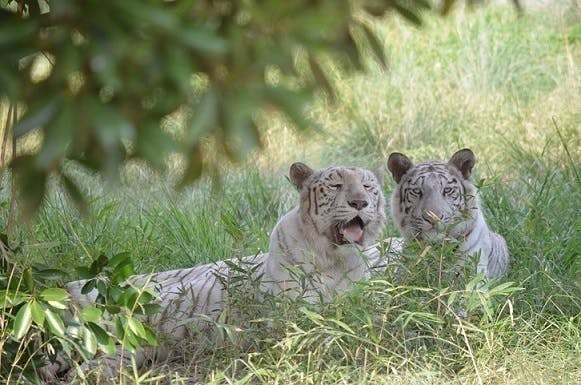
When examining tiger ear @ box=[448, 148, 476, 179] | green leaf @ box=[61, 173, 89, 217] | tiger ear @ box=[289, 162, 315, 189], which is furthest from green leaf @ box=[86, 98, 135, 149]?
tiger ear @ box=[448, 148, 476, 179]

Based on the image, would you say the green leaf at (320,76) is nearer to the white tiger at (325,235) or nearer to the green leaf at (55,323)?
the green leaf at (55,323)

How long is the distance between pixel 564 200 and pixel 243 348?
238 centimetres

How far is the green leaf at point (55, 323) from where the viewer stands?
3.32 metres

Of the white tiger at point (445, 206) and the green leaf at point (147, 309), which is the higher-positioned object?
the green leaf at point (147, 309)

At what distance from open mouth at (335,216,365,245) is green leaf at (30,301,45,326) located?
6.31 ft

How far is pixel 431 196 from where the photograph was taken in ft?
16.9

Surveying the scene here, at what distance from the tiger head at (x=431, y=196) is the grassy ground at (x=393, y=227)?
0.33 m

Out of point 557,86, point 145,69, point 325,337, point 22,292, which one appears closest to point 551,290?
point 325,337

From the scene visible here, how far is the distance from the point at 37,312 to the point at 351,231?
2.01 meters

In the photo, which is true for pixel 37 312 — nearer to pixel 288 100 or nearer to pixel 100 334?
pixel 100 334

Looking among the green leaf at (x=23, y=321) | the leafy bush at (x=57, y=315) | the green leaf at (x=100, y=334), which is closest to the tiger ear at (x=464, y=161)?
the leafy bush at (x=57, y=315)

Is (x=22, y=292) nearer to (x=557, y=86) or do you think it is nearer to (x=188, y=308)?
(x=188, y=308)

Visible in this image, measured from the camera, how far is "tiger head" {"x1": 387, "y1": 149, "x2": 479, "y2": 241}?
16.7ft

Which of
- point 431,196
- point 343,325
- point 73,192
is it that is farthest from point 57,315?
point 431,196
